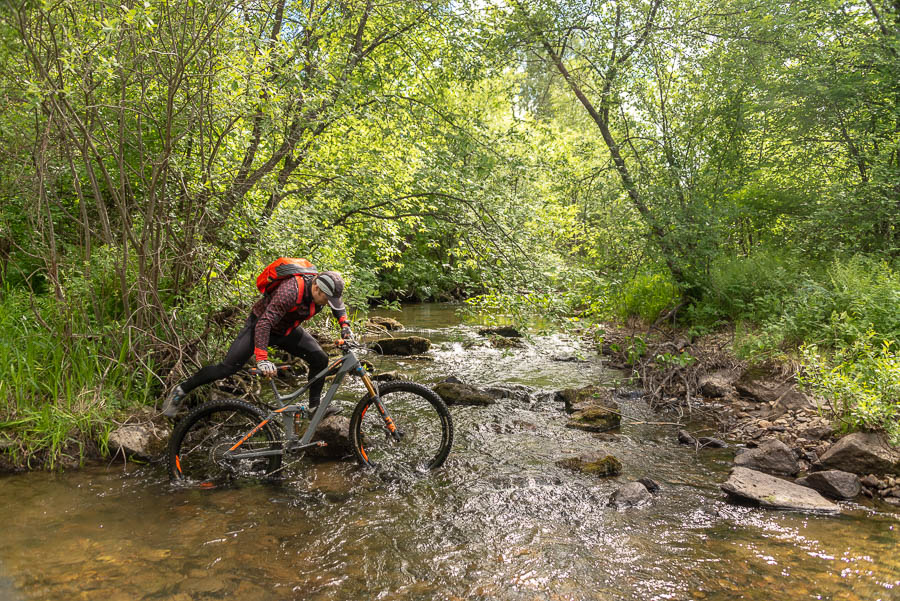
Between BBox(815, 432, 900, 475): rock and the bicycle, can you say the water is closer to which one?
the bicycle

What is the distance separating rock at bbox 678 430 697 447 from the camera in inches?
279

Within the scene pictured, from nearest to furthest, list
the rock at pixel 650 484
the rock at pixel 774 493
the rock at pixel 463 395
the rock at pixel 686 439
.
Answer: the rock at pixel 774 493 < the rock at pixel 650 484 < the rock at pixel 686 439 < the rock at pixel 463 395

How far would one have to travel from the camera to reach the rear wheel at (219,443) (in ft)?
17.5

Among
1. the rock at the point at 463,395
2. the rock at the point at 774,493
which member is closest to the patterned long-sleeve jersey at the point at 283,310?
the rock at the point at 463,395

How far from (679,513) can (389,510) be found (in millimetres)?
2847

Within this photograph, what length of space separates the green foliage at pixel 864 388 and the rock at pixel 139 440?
8.05m

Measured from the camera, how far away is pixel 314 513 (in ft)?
16.4

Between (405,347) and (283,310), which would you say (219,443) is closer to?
(283,310)

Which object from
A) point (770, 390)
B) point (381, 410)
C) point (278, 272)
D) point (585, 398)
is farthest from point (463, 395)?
point (770, 390)

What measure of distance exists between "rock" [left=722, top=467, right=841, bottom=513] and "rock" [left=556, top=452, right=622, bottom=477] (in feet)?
3.76

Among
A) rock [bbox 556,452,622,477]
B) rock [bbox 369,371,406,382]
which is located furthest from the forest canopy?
rock [bbox 556,452,622,477]

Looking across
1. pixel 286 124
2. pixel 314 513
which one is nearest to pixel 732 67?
pixel 286 124

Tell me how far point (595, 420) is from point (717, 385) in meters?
2.72

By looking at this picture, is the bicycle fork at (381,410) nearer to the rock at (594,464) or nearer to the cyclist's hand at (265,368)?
the cyclist's hand at (265,368)
